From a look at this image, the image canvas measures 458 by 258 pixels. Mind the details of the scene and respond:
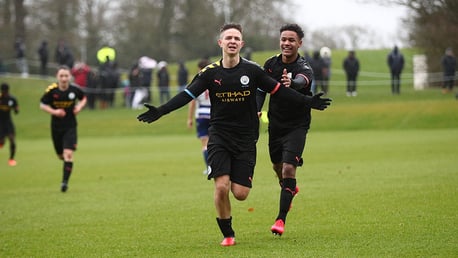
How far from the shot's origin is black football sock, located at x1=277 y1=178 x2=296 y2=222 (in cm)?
971

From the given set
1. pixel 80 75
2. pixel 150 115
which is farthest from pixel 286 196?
pixel 80 75

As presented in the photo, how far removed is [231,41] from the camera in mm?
8969

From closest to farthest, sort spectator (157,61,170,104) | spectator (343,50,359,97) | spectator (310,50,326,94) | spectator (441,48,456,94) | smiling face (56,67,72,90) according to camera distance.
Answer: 1. smiling face (56,67,72,90)
2. spectator (441,48,456,94)
3. spectator (310,50,326,94)
4. spectator (343,50,359,97)
5. spectator (157,61,170,104)

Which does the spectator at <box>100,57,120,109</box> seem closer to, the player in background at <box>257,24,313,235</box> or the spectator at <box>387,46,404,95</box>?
the spectator at <box>387,46,404,95</box>

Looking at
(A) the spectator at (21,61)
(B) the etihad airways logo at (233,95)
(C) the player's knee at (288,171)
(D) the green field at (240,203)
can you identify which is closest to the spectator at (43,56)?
(A) the spectator at (21,61)

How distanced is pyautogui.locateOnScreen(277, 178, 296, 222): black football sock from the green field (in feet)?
0.83

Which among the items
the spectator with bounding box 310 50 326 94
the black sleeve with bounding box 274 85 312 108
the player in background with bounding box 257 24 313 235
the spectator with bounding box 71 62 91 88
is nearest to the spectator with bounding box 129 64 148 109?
the spectator with bounding box 71 62 91 88

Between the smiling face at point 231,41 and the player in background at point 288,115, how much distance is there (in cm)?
103

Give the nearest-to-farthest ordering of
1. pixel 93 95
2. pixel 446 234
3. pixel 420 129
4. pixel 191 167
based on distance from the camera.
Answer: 1. pixel 446 234
2. pixel 191 167
3. pixel 420 129
4. pixel 93 95

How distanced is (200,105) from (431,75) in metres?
30.2

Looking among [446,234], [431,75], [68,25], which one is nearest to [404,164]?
[446,234]

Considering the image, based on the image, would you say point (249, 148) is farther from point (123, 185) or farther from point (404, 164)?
point (404, 164)

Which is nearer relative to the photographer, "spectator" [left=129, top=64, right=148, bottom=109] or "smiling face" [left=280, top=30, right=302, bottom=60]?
"smiling face" [left=280, top=30, right=302, bottom=60]

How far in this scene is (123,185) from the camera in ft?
55.7
